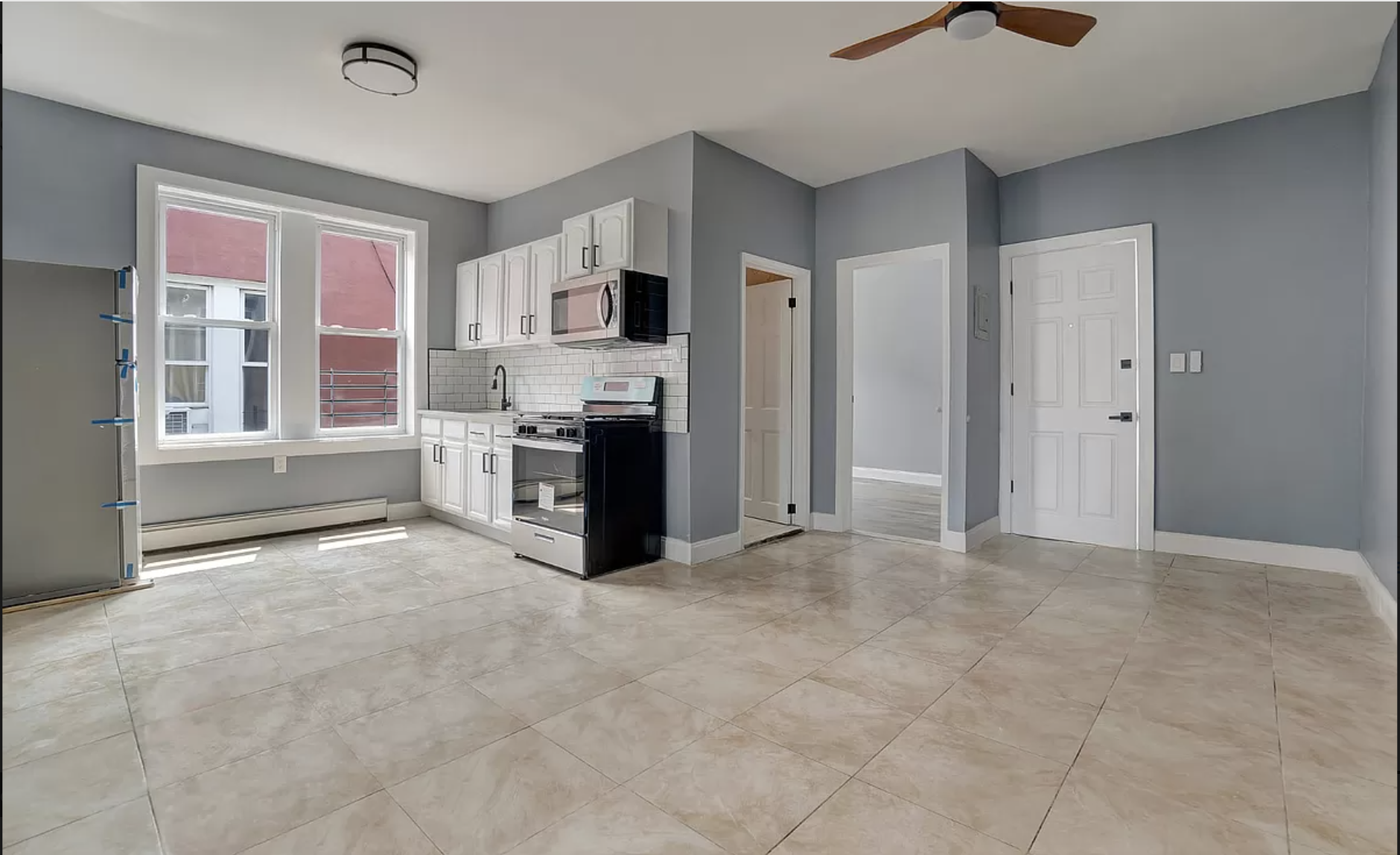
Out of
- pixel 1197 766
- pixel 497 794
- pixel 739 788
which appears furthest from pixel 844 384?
pixel 497 794

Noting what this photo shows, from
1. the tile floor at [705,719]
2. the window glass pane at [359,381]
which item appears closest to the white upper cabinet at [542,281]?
the window glass pane at [359,381]

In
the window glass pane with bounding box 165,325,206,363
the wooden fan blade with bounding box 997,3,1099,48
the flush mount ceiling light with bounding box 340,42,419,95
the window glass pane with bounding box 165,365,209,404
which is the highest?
the flush mount ceiling light with bounding box 340,42,419,95

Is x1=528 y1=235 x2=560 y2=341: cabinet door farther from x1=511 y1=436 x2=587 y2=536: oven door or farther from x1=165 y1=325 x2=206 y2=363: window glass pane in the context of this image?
x1=165 y1=325 x2=206 y2=363: window glass pane

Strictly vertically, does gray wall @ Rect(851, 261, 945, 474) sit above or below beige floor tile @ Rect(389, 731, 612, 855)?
above

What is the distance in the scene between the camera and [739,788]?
2107mm

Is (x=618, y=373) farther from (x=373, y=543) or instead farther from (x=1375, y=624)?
(x=1375, y=624)

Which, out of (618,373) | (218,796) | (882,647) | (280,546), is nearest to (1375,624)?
(882,647)

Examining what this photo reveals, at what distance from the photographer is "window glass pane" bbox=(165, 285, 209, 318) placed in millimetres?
4762

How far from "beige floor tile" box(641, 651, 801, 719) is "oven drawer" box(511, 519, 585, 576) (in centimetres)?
137

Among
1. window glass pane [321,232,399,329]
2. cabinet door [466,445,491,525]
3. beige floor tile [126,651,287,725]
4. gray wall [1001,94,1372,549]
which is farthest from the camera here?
window glass pane [321,232,399,329]

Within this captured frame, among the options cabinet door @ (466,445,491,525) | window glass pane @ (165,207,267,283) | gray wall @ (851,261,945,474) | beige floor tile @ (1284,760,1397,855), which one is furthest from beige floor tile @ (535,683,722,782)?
gray wall @ (851,261,945,474)

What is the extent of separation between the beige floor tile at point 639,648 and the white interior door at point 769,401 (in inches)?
92.9

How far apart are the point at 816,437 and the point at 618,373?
5.40 feet

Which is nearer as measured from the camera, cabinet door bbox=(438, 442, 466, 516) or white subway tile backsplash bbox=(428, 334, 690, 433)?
white subway tile backsplash bbox=(428, 334, 690, 433)
